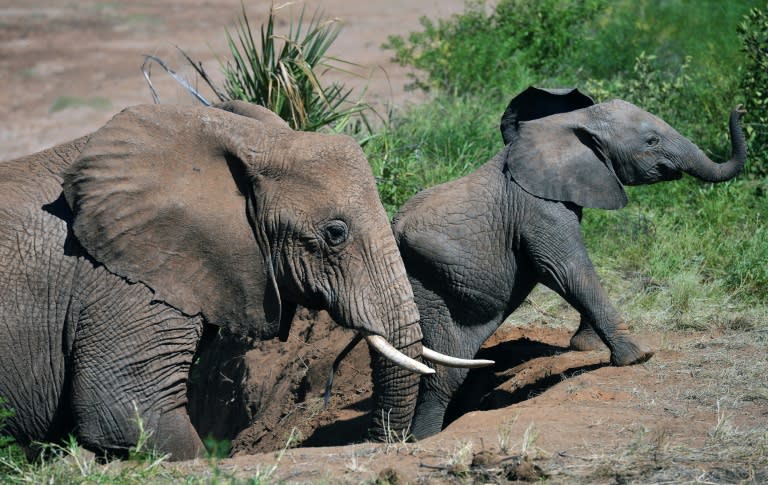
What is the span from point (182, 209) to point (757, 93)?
5.40 m

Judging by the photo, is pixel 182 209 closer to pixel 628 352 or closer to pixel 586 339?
pixel 628 352

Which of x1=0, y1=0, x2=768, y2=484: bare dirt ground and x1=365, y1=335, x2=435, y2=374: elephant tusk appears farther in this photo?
x1=365, y1=335, x2=435, y2=374: elephant tusk

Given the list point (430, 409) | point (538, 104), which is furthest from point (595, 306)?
point (538, 104)

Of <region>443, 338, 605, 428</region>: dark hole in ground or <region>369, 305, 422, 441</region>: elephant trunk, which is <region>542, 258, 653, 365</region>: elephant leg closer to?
<region>443, 338, 605, 428</region>: dark hole in ground

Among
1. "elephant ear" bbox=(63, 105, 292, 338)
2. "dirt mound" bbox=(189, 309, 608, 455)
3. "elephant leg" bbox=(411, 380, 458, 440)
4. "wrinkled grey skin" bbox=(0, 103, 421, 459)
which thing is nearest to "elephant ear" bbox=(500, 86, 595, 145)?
"dirt mound" bbox=(189, 309, 608, 455)

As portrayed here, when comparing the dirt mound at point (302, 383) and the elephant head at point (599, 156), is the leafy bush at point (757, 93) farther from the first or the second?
the dirt mound at point (302, 383)

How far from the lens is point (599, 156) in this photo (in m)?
6.20

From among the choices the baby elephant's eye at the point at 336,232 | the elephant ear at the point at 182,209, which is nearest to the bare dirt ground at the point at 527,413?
the elephant ear at the point at 182,209

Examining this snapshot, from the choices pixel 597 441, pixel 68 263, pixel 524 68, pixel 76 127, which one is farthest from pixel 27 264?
pixel 76 127

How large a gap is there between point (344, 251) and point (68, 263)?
1.09 m

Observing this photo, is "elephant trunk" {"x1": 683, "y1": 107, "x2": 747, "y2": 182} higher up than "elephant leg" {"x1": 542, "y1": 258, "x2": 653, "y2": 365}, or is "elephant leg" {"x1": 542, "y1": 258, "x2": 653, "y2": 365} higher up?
"elephant trunk" {"x1": 683, "y1": 107, "x2": 747, "y2": 182}

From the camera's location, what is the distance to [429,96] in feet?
34.7

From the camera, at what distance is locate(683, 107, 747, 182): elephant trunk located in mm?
6266

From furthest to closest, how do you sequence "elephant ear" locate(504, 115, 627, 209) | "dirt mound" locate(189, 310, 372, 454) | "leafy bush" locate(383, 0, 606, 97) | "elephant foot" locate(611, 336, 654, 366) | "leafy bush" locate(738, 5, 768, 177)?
"leafy bush" locate(383, 0, 606, 97) → "leafy bush" locate(738, 5, 768, 177) → "dirt mound" locate(189, 310, 372, 454) → "elephant ear" locate(504, 115, 627, 209) → "elephant foot" locate(611, 336, 654, 366)
